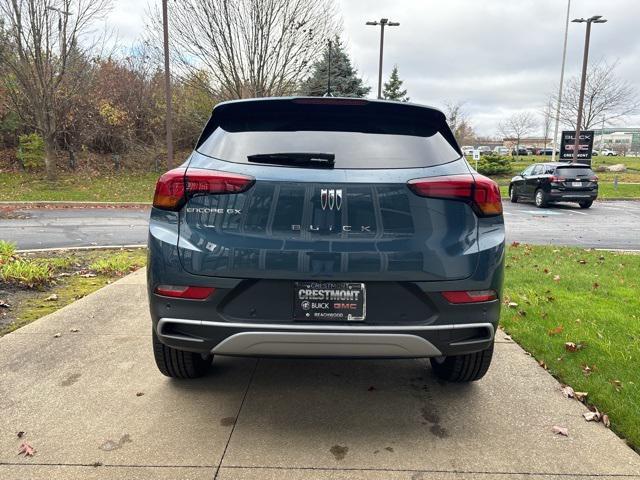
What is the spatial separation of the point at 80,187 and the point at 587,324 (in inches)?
762

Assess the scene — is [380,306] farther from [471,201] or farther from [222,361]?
[222,361]

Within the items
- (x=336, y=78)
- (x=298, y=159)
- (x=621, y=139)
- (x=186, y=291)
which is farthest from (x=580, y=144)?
(x=621, y=139)

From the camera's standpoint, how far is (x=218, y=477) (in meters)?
2.18

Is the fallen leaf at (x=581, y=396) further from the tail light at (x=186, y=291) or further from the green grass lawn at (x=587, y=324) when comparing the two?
the tail light at (x=186, y=291)

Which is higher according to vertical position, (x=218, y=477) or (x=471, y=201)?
(x=471, y=201)

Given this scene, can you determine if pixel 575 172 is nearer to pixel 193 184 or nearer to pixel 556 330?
pixel 556 330

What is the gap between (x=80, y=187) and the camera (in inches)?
757

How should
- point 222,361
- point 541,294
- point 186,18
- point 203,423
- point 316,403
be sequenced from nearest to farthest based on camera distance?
point 203,423 < point 316,403 < point 222,361 < point 541,294 < point 186,18

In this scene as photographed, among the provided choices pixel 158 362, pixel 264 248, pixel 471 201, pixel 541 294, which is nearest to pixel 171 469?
pixel 158 362

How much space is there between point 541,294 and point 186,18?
16.7 meters

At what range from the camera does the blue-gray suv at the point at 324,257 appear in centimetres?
231

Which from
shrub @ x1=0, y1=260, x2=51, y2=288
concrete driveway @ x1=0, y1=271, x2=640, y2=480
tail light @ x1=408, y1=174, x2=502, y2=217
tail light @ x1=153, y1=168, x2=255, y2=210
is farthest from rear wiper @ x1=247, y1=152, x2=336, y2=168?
shrub @ x1=0, y1=260, x2=51, y2=288

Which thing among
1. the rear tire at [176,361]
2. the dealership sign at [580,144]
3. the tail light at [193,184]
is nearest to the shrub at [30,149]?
the rear tire at [176,361]

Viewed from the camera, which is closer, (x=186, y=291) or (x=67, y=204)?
(x=186, y=291)
